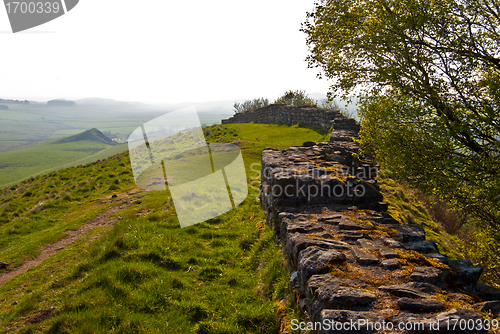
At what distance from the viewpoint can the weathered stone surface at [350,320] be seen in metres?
2.74

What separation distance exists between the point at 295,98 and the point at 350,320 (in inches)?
1606

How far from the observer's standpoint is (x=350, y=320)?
2.84 m

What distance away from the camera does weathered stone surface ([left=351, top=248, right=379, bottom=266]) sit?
4070 millimetres

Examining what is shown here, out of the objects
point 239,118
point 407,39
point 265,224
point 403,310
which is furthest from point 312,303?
point 239,118

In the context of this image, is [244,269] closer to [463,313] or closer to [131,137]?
[463,313]

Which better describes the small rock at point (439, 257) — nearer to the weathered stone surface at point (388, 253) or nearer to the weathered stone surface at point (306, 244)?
the weathered stone surface at point (388, 253)

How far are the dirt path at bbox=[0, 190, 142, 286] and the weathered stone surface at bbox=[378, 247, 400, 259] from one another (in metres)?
10.7

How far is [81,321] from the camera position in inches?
189

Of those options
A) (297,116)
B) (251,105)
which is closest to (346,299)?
(297,116)

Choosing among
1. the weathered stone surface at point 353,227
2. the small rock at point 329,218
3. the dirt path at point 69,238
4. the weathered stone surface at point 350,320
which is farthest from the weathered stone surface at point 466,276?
the dirt path at point 69,238

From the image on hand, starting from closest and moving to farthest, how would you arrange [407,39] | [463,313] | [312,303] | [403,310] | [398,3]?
[463,313]
[403,310]
[312,303]
[398,3]
[407,39]

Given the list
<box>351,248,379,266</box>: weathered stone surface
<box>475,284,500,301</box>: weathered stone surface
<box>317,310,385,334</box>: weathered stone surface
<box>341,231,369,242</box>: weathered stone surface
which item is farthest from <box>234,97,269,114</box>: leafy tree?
<box>317,310,385,334</box>: weathered stone surface

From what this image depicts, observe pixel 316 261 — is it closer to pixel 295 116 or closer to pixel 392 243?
pixel 392 243

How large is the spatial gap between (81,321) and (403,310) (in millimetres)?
5358
